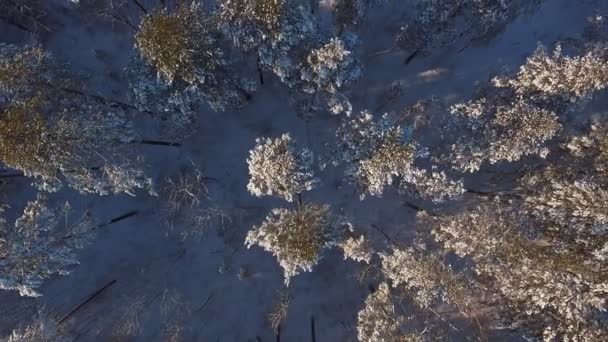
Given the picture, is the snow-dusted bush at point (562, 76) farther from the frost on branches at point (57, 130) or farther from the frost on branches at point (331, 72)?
the frost on branches at point (57, 130)

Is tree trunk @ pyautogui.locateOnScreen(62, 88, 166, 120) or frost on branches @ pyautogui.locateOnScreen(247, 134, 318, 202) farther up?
tree trunk @ pyautogui.locateOnScreen(62, 88, 166, 120)

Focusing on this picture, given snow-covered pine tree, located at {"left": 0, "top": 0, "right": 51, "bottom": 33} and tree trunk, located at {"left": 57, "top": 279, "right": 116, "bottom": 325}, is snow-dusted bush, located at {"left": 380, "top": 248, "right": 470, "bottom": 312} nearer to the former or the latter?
tree trunk, located at {"left": 57, "top": 279, "right": 116, "bottom": 325}

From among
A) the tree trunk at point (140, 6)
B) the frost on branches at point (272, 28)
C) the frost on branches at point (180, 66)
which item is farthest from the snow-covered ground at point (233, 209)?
the frost on branches at point (272, 28)

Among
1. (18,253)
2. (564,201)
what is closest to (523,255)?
(564,201)

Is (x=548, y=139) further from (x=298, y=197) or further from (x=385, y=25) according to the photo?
(x=298, y=197)

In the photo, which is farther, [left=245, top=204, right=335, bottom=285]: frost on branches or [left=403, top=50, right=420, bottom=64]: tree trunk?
[left=403, top=50, right=420, bottom=64]: tree trunk

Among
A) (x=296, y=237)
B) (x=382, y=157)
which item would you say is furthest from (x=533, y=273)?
(x=296, y=237)

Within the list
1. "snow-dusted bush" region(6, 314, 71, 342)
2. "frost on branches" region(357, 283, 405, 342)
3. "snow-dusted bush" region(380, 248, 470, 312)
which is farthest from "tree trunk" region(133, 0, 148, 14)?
"frost on branches" region(357, 283, 405, 342)
